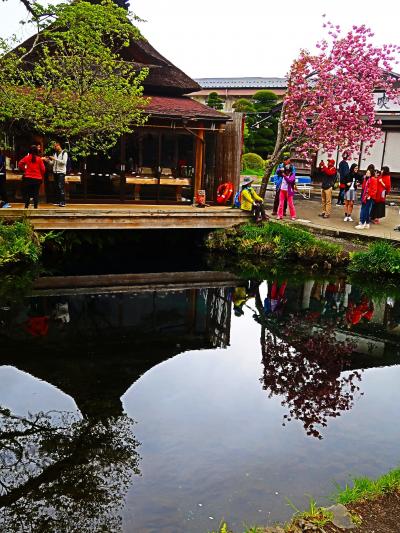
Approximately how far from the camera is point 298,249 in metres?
15.6

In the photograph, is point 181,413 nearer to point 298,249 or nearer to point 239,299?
point 239,299

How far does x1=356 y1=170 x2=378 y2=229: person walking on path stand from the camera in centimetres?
1620

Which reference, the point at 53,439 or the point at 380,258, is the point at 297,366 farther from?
the point at 380,258

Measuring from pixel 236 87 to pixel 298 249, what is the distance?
38100 millimetres

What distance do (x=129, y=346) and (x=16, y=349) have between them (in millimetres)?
1953

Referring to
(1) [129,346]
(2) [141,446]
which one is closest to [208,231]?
(1) [129,346]

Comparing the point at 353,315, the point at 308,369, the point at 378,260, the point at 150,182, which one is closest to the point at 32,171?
the point at 150,182

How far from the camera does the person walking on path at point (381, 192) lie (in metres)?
16.3

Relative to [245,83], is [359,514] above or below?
below

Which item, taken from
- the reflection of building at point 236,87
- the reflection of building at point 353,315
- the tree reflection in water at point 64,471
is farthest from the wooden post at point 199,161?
the reflection of building at point 236,87

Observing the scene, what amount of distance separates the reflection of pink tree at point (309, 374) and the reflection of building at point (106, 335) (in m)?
1.27

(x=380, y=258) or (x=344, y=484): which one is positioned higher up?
(x=380, y=258)

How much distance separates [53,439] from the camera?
659cm

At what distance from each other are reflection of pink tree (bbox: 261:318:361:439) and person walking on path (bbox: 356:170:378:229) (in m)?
6.50
